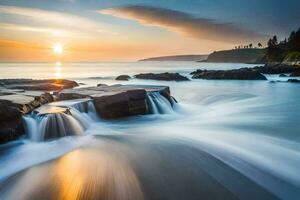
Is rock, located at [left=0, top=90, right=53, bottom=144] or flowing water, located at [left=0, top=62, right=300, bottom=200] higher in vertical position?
rock, located at [left=0, top=90, right=53, bottom=144]

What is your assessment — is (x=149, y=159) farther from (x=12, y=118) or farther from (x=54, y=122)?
(x=12, y=118)

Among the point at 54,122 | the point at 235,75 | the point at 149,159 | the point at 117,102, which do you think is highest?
the point at 117,102

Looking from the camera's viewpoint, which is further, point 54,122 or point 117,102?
point 117,102

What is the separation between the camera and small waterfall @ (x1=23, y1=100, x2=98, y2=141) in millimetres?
8844

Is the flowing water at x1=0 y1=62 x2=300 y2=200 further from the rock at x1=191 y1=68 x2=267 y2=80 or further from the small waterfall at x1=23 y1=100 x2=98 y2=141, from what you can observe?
the rock at x1=191 y1=68 x2=267 y2=80

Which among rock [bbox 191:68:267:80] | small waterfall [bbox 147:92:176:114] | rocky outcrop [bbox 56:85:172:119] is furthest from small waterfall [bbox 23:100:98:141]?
rock [bbox 191:68:267:80]

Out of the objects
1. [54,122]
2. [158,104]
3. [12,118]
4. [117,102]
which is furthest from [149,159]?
[158,104]

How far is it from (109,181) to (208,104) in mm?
13616

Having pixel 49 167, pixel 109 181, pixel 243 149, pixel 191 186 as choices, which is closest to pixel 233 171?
pixel 191 186

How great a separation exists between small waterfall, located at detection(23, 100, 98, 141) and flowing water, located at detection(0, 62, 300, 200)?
0.03 m

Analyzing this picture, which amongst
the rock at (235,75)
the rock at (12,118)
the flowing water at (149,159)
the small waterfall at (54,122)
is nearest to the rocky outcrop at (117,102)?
the flowing water at (149,159)

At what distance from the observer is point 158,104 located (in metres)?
14.3

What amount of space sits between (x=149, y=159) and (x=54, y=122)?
3.50 metres

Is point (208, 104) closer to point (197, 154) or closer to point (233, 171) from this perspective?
point (197, 154)
